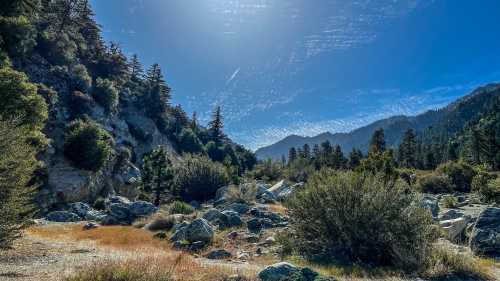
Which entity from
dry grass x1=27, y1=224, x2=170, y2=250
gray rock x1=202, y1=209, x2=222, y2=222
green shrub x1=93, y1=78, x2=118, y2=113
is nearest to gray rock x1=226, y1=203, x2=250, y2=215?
gray rock x1=202, y1=209, x2=222, y2=222

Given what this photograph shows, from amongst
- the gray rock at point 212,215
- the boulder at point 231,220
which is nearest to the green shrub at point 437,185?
the boulder at point 231,220

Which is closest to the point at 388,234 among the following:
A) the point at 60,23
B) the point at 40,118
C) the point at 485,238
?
the point at 485,238

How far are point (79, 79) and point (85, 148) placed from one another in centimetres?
1720

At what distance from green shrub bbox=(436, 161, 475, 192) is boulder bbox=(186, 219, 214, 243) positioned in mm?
45159

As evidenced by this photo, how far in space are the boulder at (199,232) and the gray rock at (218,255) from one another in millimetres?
1855

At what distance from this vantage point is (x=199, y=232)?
16.0m

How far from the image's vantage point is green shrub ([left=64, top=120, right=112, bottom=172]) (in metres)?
39.8

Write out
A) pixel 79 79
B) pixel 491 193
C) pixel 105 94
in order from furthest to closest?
1. pixel 105 94
2. pixel 79 79
3. pixel 491 193

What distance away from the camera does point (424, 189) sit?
5047cm

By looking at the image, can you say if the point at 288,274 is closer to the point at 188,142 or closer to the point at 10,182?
the point at 10,182

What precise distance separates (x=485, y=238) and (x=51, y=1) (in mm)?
72534

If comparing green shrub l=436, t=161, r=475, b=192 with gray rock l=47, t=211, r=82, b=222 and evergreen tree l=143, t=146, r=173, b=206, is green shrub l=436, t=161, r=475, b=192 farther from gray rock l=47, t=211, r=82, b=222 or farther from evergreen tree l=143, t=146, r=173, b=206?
gray rock l=47, t=211, r=82, b=222

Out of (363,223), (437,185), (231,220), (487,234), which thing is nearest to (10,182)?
(363,223)

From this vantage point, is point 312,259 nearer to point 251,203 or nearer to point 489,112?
point 251,203
